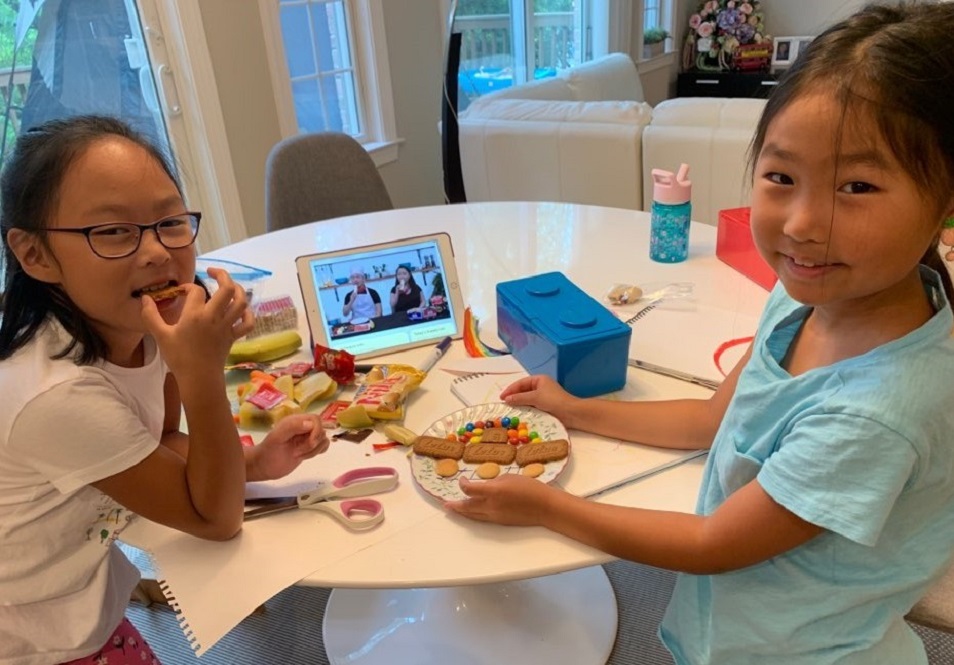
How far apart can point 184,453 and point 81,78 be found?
2020 millimetres

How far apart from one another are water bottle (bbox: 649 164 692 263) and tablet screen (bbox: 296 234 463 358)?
518 mm

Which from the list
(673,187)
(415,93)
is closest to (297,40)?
(415,93)

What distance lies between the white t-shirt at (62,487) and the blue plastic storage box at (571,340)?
0.55 m

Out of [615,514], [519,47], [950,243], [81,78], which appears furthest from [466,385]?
[519,47]

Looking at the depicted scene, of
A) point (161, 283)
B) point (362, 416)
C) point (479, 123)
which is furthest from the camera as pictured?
point (479, 123)

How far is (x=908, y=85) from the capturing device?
1.91 ft

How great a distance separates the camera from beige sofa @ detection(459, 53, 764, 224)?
220 cm

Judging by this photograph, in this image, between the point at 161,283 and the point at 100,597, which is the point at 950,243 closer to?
the point at 161,283

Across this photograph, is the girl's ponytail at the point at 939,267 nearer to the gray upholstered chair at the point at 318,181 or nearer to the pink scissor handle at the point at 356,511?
the pink scissor handle at the point at 356,511

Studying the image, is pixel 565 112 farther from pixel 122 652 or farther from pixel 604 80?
pixel 122 652

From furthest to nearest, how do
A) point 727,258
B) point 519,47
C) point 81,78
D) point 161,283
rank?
point 519,47 → point 81,78 → point 727,258 → point 161,283

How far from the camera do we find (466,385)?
111 centimetres

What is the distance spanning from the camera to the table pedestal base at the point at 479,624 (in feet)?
4.77

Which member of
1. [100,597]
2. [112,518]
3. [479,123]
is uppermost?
[479,123]
